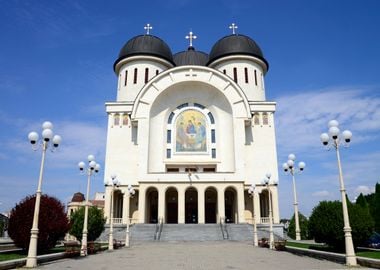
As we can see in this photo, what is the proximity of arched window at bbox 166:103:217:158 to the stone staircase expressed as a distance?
32.1 ft

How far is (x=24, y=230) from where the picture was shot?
43.0ft

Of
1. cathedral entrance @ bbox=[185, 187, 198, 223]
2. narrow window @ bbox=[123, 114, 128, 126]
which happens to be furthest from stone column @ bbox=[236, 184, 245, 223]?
narrow window @ bbox=[123, 114, 128, 126]

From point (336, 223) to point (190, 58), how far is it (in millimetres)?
32901

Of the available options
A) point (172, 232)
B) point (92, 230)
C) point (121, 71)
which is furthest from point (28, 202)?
point (121, 71)

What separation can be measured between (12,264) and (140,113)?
24.1 meters

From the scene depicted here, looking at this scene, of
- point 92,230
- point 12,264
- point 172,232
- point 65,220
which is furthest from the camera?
point 172,232

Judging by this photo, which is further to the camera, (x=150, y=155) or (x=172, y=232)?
(x=150, y=155)

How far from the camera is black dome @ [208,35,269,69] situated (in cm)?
3762

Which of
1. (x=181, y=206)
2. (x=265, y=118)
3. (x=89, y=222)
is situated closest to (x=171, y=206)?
(x=181, y=206)

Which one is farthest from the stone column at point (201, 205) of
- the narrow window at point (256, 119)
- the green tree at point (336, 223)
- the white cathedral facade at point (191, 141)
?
the green tree at point (336, 223)

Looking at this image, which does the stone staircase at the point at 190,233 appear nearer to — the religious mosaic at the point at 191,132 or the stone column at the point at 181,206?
the stone column at the point at 181,206

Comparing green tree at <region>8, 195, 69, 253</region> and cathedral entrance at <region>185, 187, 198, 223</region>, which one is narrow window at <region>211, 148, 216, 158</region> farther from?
green tree at <region>8, 195, 69, 253</region>

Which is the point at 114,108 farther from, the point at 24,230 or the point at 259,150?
the point at 24,230

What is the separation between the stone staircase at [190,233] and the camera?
23375 millimetres
